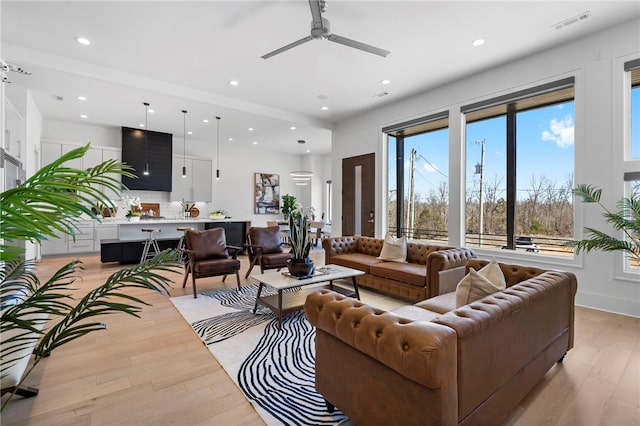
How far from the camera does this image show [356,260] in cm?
454

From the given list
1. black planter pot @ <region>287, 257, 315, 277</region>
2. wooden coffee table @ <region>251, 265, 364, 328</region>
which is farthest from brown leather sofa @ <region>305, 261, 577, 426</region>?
black planter pot @ <region>287, 257, 315, 277</region>

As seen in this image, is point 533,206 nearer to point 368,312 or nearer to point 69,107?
point 368,312

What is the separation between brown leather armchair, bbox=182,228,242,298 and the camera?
4.12 meters

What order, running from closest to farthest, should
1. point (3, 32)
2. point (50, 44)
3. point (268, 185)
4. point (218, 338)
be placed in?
point (218, 338) < point (3, 32) < point (50, 44) < point (268, 185)

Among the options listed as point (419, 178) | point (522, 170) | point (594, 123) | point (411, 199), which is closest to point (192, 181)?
point (411, 199)

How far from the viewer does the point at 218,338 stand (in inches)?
112

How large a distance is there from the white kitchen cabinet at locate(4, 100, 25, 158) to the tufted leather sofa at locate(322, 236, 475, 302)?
15.6 feet

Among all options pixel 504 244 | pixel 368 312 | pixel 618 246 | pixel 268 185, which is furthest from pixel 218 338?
pixel 268 185

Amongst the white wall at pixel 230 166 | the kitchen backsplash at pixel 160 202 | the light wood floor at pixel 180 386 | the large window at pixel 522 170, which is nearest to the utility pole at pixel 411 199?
the large window at pixel 522 170

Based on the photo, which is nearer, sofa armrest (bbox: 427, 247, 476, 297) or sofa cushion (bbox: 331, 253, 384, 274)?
sofa armrest (bbox: 427, 247, 476, 297)

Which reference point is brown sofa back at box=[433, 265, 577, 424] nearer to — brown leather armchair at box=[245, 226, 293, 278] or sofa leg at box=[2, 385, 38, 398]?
sofa leg at box=[2, 385, 38, 398]

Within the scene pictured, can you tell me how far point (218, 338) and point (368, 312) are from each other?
1.90m

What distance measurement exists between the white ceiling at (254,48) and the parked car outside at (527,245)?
2575mm

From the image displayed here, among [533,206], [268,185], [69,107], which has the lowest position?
[533,206]
